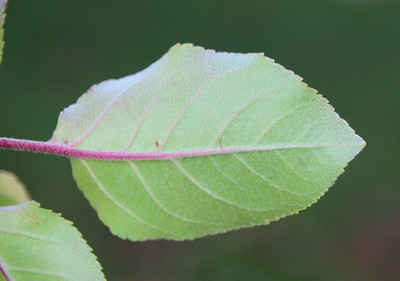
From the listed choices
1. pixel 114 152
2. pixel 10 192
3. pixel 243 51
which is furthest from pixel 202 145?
pixel 243 51

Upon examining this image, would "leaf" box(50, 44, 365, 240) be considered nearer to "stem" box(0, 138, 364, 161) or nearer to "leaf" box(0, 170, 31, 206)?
"stem" box(0, 138, 364, 161)

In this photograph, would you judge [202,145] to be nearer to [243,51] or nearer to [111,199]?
[111,199]

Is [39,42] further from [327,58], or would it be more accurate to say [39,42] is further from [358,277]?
[358,277]

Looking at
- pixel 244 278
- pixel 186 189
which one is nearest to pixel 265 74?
pixel 186 189

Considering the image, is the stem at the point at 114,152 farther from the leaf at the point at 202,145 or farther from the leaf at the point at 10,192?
the leaf at the point at 10,192

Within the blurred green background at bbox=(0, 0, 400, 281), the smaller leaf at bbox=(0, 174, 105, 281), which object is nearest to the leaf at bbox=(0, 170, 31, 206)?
the smaller leaf at bbox=(0, 174, 105, 281)

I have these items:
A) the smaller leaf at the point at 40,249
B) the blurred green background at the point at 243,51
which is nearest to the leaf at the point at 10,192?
the smaller leaf at the point at 40,249
